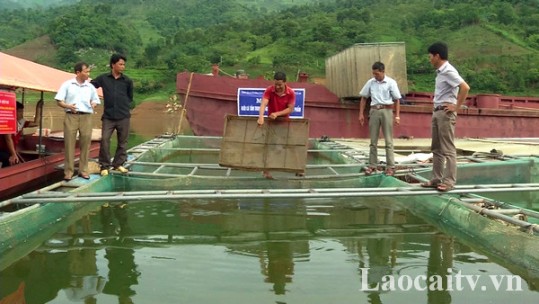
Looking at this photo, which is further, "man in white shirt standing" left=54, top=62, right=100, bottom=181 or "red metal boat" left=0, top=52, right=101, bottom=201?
"red metal boat" left=0, top=52, right=101, bottom=201

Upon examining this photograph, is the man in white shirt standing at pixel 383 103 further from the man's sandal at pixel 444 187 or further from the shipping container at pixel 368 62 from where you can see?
the shipping container at pixel 368 62

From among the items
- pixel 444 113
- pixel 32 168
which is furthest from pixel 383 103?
pixel 32 168

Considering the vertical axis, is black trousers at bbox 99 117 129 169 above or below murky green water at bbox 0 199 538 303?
above

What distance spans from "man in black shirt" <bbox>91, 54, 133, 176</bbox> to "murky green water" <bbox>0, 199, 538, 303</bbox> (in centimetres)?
112

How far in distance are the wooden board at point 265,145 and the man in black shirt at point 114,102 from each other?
153cm

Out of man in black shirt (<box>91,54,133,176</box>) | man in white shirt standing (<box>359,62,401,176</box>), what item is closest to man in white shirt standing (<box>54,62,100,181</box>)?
man in black shirt (<box>91,54,133,176</box>)

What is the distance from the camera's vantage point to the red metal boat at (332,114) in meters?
14.9

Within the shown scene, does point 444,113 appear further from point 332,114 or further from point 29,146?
point 332,114

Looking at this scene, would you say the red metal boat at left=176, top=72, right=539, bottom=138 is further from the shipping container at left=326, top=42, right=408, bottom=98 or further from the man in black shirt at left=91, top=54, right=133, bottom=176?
the man in black shirt at left=91, top=54, right=133, bottom=176

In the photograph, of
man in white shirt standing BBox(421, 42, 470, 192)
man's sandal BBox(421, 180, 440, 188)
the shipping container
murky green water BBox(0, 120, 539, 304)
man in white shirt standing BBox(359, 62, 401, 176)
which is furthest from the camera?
the shipping container

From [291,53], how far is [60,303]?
48.7 metres

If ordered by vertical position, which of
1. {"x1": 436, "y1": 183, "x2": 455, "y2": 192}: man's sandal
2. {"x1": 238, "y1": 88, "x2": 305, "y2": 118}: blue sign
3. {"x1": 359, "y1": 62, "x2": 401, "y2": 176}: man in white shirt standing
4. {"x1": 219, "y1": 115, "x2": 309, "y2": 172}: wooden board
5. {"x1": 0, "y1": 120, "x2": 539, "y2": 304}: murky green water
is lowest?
{"x1": 0, "y1": 120, "x2": 539, "y2": 304}: murky green water

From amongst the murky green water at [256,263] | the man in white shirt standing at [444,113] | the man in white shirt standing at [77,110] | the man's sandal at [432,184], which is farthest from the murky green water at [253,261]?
the man in white shirt standing at [77,110]

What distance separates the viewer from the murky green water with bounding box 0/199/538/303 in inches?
121
